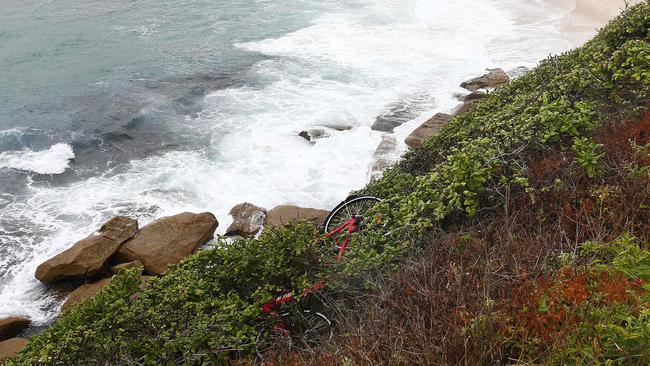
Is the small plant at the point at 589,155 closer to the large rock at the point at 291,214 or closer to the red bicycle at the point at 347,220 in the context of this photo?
the red bicycle at the point at 347,220

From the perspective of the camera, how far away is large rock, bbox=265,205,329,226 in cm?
1027

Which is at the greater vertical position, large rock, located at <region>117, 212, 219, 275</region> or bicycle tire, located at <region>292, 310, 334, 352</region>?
bicycle tire, located at <region>292, 310, 334, 352</region>

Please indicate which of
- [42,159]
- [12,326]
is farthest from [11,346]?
[42,159]

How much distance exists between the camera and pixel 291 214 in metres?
10.6

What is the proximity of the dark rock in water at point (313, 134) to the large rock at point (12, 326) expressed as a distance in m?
8.14

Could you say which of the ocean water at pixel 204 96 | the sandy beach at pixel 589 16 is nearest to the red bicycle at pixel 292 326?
the ocean water at pixel 204 96

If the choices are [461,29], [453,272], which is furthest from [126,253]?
[461,29]

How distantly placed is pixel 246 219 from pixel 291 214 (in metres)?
0.99

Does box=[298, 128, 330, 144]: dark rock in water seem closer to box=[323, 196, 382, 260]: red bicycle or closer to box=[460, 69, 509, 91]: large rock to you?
box=[460, 69, 509, 91]: large rock

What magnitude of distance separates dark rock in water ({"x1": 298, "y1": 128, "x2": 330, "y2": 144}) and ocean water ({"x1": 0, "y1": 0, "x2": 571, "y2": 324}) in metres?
0.20

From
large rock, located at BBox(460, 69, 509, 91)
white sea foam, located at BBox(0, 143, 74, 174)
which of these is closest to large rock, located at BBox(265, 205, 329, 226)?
white sea foam, located at BBox(0, 143, 74, 174)

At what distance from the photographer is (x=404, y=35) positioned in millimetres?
23500

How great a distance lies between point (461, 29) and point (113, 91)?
16153mm

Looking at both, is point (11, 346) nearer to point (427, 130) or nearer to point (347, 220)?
point (347, 220)
